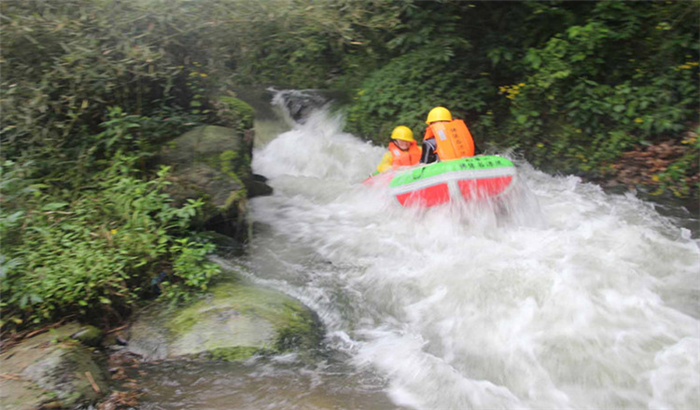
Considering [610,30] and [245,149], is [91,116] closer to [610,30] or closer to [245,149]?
[245,149]

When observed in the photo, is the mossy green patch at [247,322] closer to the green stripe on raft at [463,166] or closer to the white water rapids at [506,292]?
the white water rapids at [506,292]

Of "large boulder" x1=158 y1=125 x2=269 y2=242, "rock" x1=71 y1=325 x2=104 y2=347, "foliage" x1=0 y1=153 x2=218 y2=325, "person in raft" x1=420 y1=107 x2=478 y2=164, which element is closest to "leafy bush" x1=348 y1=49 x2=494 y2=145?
"person in raft" x1=420 y1=107 x2=478 y2=164

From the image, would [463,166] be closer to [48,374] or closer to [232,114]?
[232,114]

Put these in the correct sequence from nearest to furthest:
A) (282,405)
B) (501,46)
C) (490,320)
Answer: (282,405)
(490,320)
(501,46)

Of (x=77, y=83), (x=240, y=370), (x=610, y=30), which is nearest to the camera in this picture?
(x=240, y=370)

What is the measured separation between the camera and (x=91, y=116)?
5.18 metres

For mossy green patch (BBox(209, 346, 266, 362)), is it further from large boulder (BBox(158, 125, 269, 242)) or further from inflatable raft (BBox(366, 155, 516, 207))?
inflatable raft (BBox(366, 155, 516, 207))

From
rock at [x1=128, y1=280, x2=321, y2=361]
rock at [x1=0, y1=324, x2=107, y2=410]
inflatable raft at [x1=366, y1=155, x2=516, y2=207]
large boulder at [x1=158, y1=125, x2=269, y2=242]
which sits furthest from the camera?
inflatable raft at [x1=366, y1=155, x2=516, y2=207]

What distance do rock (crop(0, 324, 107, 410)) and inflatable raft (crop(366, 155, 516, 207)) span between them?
3720 millimetres

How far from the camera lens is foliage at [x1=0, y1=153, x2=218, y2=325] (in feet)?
12.8

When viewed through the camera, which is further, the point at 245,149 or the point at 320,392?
the point at 245,149

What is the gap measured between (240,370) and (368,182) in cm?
391

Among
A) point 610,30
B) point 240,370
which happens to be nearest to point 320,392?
point 240,370

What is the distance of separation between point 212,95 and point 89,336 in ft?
11.4
